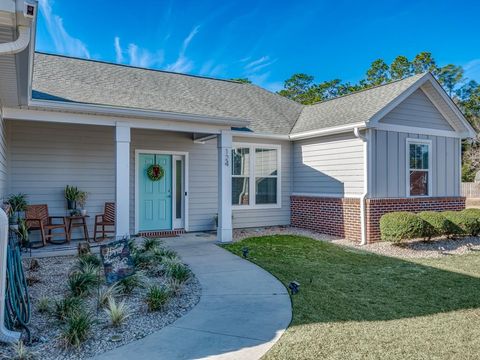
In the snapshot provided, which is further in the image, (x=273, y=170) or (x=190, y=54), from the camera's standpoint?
(x=190, y=54)

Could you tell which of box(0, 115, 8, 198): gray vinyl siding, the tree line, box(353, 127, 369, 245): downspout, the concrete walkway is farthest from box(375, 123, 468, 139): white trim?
the tree line

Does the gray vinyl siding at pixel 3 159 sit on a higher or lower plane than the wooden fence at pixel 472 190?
higher

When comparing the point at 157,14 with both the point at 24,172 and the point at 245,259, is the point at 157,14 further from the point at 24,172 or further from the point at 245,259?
the point at 245,259

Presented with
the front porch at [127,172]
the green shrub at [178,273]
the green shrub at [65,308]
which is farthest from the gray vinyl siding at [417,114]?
the green shrub at [65,308]

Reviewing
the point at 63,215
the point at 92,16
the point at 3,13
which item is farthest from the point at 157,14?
the point at 3,13

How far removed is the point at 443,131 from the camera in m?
11.2

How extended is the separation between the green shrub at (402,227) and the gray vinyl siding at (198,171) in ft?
15.5

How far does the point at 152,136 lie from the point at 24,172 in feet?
10.3

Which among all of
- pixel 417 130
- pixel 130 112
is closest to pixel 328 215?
pixel 417 130

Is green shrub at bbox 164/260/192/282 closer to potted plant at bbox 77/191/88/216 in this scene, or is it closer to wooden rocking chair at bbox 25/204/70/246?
wooden rocking chair at bbox 25/204/70/246

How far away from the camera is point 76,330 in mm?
3492

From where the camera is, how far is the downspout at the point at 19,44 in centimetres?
352

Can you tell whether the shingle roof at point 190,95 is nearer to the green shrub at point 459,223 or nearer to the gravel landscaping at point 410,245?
the gravel landscaping at point 410,245

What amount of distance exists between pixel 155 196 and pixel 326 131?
508 centimetres
